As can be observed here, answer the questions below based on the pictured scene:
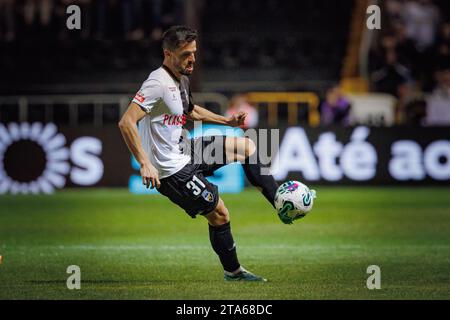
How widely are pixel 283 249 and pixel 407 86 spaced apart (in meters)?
10.6

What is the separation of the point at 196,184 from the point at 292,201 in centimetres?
80

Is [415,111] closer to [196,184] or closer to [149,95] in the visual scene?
[196,184]

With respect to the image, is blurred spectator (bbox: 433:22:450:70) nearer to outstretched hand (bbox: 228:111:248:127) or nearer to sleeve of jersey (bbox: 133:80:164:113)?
outstretched hand (bbox: 228:111:248:127)

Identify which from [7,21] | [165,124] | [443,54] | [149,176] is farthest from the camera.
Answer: [7,21]

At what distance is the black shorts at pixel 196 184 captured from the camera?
879cm

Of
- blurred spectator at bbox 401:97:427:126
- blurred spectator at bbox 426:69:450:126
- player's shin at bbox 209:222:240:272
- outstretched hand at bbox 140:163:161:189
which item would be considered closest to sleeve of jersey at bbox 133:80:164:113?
outstretched hand at bbox 140:163:161:189

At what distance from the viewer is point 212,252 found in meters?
11.2

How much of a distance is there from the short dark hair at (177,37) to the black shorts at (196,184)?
33.4 inches

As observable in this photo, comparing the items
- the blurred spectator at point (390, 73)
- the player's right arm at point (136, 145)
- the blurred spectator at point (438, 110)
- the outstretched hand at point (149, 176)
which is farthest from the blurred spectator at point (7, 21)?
the outstretched hand at point (149, 176)

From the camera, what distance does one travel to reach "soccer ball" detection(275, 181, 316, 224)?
865 centimetres

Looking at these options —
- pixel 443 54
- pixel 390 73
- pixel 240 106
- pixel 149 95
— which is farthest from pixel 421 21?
pixel 149 95

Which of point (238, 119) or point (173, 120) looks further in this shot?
point (238, 119)

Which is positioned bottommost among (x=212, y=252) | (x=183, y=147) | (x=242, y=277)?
(x=212, y=252)
